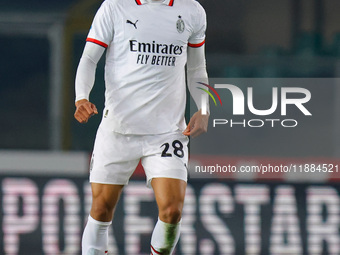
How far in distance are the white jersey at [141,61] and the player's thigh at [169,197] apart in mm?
238

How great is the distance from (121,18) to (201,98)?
0.50 metres

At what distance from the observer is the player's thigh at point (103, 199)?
3.95 meters

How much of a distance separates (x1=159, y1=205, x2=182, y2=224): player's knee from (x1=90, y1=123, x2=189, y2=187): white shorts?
0.48 feet

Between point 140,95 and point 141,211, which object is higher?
point 140,95

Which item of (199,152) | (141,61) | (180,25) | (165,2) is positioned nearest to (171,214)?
(141,61)

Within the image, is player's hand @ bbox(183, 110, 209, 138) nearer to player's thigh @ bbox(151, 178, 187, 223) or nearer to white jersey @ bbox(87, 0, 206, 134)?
white jersey @ bbox(87, 0, 206, 134)

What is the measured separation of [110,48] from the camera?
395cm

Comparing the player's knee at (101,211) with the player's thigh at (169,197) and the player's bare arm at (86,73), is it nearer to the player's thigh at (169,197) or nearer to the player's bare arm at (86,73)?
the player's thigh at (169,197)

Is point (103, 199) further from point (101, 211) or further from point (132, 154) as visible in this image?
point (132, 154)

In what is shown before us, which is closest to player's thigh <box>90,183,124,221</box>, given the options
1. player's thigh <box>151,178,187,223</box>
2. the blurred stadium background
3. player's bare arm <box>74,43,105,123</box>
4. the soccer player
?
the soccer player

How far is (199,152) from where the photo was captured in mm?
5293

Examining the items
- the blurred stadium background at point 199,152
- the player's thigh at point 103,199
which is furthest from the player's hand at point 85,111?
the blurred stadium background at point 199,152

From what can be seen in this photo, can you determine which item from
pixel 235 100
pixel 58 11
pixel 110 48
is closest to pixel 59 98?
pixel 58 11

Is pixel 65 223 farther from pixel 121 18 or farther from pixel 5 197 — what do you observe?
pixel 121 18
